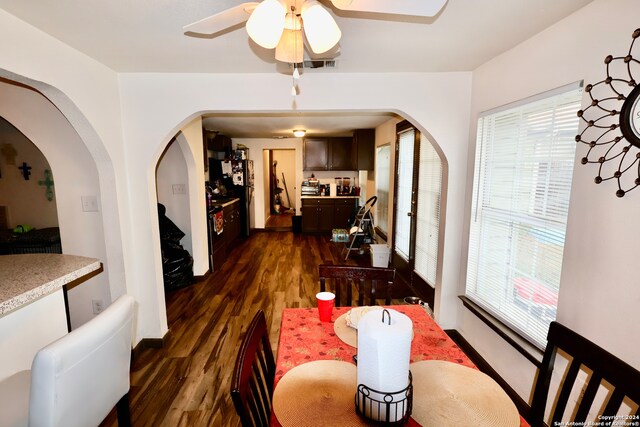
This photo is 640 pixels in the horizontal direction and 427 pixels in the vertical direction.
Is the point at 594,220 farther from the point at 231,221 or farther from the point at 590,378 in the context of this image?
the point at 231,221

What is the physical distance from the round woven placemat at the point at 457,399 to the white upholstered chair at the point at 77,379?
1.11 metres

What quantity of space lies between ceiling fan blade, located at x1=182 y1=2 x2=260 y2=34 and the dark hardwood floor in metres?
2.09

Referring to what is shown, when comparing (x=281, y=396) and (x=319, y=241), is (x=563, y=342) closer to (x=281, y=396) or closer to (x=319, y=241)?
(x=281, y=396)

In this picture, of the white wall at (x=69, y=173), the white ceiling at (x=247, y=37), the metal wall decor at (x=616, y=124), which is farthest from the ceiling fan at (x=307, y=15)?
the white wall at (x=69, y=173)

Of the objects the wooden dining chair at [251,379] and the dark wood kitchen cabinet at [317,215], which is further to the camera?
the dark wood kitchen cabinet at [317,215]

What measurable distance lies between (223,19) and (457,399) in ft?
5.24

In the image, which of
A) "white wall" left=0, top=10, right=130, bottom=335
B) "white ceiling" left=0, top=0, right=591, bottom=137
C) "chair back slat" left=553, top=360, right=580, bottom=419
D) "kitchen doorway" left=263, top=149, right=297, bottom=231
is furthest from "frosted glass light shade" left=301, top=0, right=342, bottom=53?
"kitchen doorway" left=263, top=149, right=297, bottom=231

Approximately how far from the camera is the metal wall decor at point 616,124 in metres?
1.19

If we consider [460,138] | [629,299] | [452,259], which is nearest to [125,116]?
[460,138]

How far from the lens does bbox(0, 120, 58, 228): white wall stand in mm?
3889

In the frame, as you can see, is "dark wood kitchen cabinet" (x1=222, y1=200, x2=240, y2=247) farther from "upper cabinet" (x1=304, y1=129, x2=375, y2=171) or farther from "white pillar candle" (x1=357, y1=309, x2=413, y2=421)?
"white pillar candle" (x1=357, y1=309, x2=413, y2=421)

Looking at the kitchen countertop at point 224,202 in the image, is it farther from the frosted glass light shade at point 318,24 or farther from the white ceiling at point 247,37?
the frosted glass light shade at point 318,24

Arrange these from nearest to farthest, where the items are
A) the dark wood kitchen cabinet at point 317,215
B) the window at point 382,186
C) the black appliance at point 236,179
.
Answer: the window at point 382,186, the black appliance at point 236,179, the dark wood kitchen cabinet at point 317,215

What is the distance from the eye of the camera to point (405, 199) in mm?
4031
